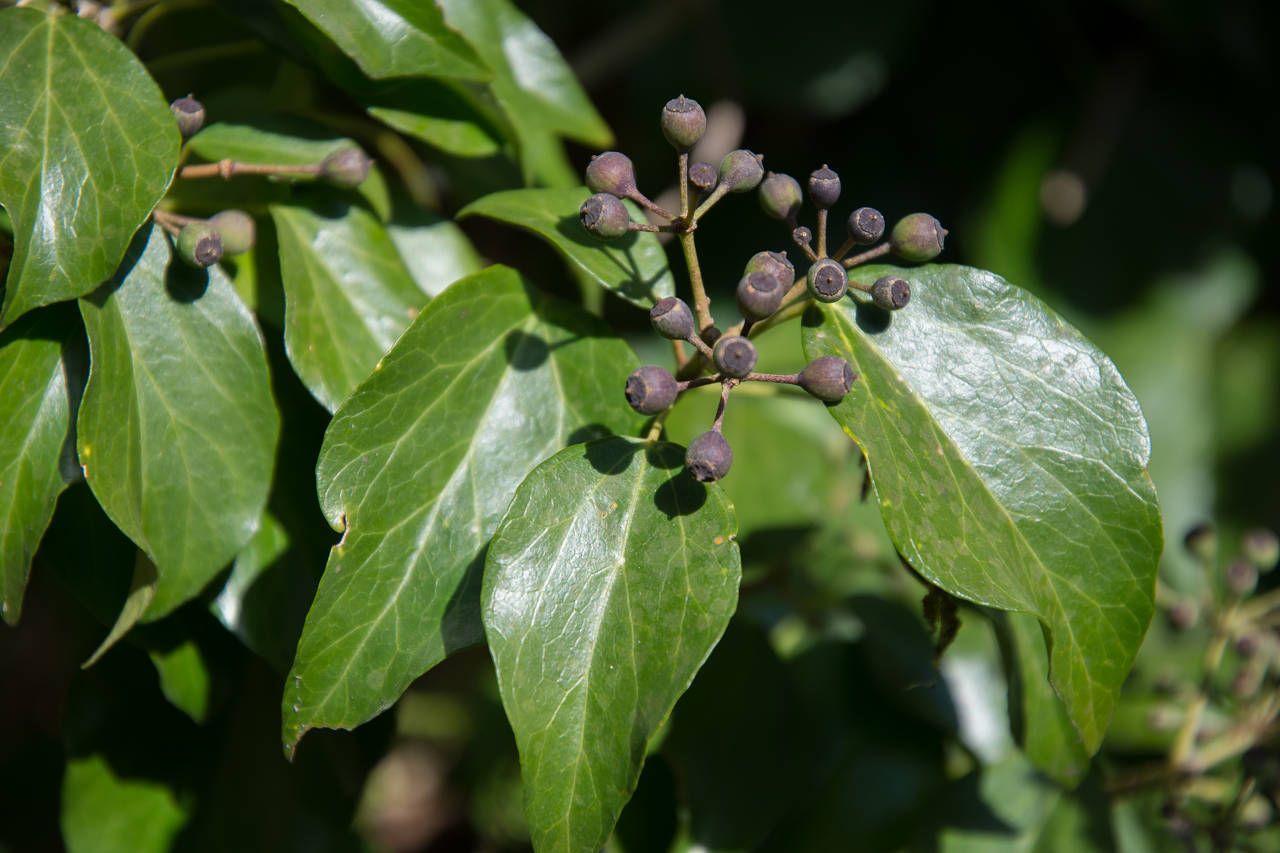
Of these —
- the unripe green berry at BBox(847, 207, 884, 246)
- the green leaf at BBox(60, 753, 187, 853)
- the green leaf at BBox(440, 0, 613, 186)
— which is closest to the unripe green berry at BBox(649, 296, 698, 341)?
the unripe green berry at BBox(847, 207, 884, 246)

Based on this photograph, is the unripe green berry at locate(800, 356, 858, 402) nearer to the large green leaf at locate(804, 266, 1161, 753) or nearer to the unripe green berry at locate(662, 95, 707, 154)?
the large green leaf at locate(804, 266, 1161, 753)

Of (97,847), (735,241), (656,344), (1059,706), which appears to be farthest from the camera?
(735,241)

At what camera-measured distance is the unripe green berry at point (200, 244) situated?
1.07 m

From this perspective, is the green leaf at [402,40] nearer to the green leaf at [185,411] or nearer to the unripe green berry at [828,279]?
the green leaf at [185,411]

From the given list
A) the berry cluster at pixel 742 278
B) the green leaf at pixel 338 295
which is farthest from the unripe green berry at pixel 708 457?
the green leaf at pixel 338 295

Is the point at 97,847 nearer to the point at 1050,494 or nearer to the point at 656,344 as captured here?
the point at 1050,494

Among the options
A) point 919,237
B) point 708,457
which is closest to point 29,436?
point 708,457

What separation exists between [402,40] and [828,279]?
2.00 ft

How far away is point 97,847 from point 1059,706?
4.67 feet

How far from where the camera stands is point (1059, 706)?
4.42 feet

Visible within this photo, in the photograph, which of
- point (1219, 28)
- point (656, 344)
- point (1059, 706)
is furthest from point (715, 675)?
point (1219, 28)

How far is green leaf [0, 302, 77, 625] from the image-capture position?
104cm

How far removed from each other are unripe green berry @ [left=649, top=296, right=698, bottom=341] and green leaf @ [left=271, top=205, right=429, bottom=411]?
399 mm

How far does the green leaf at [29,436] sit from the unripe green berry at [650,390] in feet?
2.04
